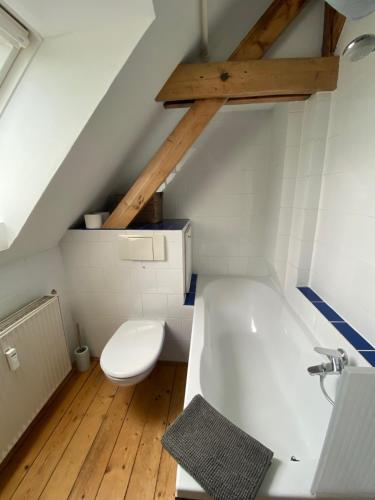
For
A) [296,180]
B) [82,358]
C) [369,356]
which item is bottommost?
[82,358]

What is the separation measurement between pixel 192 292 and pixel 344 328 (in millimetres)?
1111

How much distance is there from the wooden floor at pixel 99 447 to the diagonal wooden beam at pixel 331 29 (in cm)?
243

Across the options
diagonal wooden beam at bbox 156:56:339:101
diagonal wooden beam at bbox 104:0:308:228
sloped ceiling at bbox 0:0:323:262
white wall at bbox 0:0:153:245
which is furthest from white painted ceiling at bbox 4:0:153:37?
diagonal wooden beam at bbox 104:0:308:228

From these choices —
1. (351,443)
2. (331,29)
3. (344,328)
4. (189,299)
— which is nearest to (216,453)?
(351,443)

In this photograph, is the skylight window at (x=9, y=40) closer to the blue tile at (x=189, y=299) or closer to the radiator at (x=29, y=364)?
the radiator at (x=29, y=364)

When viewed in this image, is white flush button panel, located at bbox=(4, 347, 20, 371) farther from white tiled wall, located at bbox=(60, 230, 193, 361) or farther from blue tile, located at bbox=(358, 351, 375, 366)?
blue tile, located at bbox=(358, 351, 375, 366)

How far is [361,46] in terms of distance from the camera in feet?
2.55

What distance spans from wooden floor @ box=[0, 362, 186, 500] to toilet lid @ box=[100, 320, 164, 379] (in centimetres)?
42

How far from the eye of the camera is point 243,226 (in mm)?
2098

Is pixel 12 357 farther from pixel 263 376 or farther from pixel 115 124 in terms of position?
pixel 263 376

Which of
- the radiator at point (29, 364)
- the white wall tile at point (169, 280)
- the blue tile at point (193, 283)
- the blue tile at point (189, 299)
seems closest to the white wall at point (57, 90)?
the radiator at point (29, 364)

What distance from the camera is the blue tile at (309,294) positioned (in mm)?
1437

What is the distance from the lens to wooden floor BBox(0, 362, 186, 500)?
111cm

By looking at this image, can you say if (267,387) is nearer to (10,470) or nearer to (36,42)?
(10,470)
